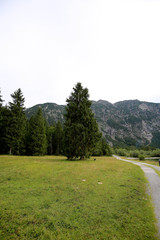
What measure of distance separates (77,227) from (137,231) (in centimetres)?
204

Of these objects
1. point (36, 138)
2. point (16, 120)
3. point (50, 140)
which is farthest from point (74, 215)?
point (50, 140)

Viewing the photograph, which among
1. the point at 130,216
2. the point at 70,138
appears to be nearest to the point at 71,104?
the point at 70,138

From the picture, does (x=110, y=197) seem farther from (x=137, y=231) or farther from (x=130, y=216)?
(x=137, y=231)

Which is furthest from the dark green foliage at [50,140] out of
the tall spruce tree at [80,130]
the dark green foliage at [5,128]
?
the tall spruce tree at [80,130]

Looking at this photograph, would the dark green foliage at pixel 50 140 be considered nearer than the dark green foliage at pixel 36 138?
No

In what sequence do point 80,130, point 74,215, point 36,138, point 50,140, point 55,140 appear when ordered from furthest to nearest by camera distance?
point 55,140 → point 50,140 → point 36,138 → point 80,130 → point 74,215

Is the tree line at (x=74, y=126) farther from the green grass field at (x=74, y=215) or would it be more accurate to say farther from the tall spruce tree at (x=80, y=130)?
the green grass field at (x=74, y=215)

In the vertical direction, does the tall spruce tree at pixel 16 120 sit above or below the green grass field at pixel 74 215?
above

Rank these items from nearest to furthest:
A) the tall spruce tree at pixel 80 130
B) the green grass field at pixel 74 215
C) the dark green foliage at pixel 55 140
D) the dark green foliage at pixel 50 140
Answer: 1. the green grass field at pixel 74 215
2. the tall spruce tree at pixel 80 130
3. the dark green foliage at pixel 50 140
4. the dark green foliage at pixel 55 140

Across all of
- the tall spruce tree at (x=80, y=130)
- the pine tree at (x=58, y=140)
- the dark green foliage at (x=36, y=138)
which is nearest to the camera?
the tall spruce tree at (x=80, y=130)

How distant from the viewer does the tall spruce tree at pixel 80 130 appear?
23.9 meters

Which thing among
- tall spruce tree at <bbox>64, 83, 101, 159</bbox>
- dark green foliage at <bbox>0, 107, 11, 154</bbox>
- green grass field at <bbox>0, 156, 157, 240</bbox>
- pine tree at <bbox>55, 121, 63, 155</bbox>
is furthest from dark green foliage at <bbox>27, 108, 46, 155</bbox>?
green grass field at <bbox>0, 156, 157, 240</bbox>

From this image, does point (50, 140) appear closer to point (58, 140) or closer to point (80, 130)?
point (58, 140)

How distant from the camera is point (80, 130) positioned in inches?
949
